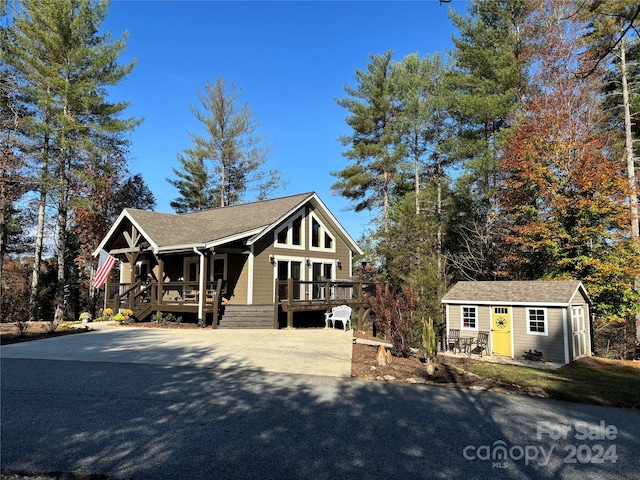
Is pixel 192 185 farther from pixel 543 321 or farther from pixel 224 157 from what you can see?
pixel 543 321

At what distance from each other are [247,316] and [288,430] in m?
10.8

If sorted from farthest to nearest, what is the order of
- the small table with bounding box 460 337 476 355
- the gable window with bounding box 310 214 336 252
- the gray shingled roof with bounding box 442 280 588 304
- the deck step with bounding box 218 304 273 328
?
the gable window with bounding box 310 214 336 252 < the small table with bounding box 460 337 476 355 < the gray shingled roof with bounding box 442 280 588 304 < the deck step with bounding box 218 304 273 328

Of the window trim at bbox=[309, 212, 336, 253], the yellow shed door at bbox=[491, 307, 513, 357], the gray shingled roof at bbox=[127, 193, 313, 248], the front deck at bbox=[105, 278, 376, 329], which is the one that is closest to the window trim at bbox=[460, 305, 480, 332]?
the yellow shed door at bbox=[491, 307, 513, 357]

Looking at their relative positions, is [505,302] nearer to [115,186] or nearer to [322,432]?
[322,432]

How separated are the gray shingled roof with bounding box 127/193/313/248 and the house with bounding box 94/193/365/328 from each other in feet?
0.17

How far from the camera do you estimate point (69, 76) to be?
20.0 m

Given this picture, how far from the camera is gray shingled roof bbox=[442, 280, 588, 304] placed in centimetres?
1522

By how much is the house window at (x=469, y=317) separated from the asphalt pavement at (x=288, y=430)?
1097 centimetres

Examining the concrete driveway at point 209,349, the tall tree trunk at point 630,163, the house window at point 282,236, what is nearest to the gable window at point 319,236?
the house window at point 282,236

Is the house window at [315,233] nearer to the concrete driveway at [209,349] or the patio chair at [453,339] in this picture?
the concrete driveway at [209,349]

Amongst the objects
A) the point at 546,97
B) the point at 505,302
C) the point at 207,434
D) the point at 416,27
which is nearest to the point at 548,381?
the point at 207,434

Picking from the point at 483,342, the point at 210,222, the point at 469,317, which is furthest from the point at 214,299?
the point at 483,342

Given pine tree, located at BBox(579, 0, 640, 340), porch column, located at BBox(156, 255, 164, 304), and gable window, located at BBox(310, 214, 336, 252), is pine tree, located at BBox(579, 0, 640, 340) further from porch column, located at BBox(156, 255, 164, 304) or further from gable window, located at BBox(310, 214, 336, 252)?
porch column, located at BBox(156, 255, 164, 304)

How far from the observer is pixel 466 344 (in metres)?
16.1
